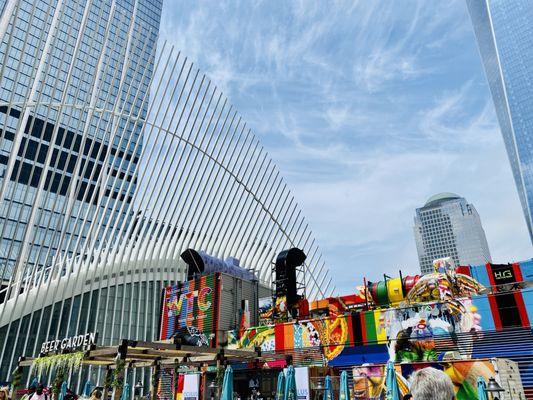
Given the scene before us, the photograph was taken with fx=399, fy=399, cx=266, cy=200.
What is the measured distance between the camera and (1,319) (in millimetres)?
30266

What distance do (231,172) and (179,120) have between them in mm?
8940

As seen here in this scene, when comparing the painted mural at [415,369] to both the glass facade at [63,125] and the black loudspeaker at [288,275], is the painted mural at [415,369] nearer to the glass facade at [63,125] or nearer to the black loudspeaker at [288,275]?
the black loudspeaker at [288,275]

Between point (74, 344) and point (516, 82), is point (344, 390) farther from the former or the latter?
point (516, 82)

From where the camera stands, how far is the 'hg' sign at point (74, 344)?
Answer: 55.5ft

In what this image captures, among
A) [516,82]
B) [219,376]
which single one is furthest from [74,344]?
[516,82]

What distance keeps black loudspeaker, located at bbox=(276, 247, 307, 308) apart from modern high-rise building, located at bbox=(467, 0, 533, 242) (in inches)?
5465

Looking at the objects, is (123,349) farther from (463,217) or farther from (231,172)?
(463,217)

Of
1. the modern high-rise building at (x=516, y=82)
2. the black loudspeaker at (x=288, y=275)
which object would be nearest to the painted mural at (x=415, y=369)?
the black loudspeaker at (x=288, y=275)

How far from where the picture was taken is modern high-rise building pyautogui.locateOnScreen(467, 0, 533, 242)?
144m

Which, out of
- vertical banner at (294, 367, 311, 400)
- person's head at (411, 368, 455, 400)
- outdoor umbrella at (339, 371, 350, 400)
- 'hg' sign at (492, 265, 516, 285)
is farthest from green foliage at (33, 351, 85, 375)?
'hg' sign at (492, 265, 516, 285)

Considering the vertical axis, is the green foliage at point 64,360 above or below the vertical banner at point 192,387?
above

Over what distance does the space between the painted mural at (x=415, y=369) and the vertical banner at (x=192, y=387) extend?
Answer: 1002 centimetres

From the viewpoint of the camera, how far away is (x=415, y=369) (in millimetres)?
16953

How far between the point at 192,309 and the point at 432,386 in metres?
33.3
